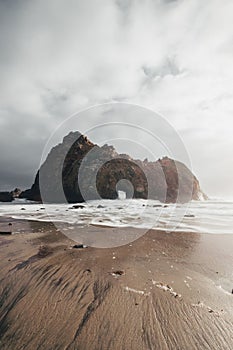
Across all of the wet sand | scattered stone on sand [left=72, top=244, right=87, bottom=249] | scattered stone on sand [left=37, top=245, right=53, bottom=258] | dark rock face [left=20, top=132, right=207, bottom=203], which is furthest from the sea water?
dark rock face [left=20, top=132, right=207, bottom=203]

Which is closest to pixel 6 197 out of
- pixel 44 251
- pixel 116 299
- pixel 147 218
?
pixel 147 218

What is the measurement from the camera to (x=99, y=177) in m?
29.0

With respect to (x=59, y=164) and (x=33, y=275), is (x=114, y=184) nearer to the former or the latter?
(x=59, y=164)

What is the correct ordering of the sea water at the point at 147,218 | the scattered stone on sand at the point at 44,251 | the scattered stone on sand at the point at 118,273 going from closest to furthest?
1. the scattered stone on sand at the point at 118,273
2. the scattered stone on sand at the point at 44,251
3. the sea water at the point at 147,218

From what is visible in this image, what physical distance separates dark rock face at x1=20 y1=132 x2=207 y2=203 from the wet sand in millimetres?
23572

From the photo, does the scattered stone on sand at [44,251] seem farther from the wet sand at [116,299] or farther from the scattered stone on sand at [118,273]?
the scattered stone on sand at [118,273]

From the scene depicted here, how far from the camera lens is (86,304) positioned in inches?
94.7

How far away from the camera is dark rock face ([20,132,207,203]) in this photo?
28531 mm

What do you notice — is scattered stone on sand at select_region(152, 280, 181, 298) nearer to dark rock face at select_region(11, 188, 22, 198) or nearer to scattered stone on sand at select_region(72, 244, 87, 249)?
scattered stone on sand at select_region(72, 244, 87, 249)

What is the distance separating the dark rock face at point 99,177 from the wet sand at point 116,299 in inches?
928

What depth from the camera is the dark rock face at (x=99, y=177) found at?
2853cm

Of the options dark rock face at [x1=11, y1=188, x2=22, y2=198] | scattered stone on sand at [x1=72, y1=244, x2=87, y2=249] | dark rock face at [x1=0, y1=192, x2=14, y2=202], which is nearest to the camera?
scattered stone on sand at [x1=72, y1=244, x2=87, y2=249]

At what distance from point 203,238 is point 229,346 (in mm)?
4351

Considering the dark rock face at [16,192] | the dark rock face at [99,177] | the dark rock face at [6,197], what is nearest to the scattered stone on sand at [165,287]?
the dark rock face at [99,177]
